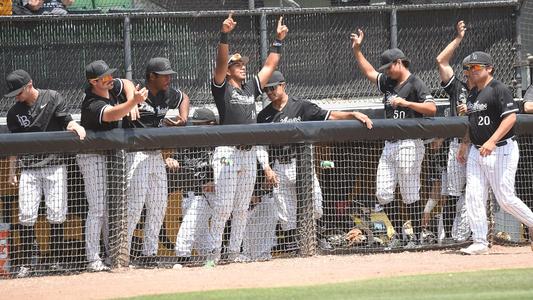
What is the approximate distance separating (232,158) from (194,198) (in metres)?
0.55

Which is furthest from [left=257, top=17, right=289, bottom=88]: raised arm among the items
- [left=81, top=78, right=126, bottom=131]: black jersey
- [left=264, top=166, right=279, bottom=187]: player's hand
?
[left=81, top=78, right=126, bottom=131]: black jersey

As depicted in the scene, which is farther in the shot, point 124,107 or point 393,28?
point 393,28

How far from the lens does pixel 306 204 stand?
9.73 m

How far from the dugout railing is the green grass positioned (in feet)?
5.80

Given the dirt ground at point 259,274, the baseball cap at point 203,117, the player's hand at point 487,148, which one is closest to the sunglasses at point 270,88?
the baseball cap at point 203,117

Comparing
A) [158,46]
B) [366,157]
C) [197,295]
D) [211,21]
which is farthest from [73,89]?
[197,295]

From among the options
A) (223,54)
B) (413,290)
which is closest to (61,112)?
(223,54)

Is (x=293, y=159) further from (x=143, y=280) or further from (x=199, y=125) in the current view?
(x=143, y=280)

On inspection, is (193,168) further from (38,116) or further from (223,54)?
(38,116)

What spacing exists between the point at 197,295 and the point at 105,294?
0.85 meters

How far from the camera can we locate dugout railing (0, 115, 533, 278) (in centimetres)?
921

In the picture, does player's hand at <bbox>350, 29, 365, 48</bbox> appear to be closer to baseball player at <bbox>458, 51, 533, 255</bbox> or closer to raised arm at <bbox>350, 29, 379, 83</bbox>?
raised arm at <bbox>350, 29, 379, 83</bbox>

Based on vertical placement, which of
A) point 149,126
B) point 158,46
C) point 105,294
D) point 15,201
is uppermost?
point 158,46

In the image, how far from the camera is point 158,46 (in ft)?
37.3
